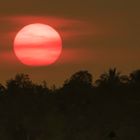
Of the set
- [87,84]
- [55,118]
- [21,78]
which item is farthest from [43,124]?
[21,78]

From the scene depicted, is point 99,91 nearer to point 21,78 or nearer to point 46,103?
point 46,103

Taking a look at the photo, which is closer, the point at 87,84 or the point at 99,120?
the point at 99,120

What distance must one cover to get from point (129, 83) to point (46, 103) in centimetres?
1062

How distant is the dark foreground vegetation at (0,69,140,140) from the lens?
9669 centimetres

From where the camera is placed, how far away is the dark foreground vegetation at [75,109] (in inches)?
3807

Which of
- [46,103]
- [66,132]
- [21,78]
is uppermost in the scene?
[21,78]

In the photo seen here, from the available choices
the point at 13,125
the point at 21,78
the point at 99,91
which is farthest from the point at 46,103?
the point at 21,78

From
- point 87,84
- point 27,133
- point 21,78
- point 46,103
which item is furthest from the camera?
point 21,78

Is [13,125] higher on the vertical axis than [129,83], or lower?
lower

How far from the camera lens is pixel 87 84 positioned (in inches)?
4936

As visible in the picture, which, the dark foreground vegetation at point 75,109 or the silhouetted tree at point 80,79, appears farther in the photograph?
the silhouetted tree at point 80,79

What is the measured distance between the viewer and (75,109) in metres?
110

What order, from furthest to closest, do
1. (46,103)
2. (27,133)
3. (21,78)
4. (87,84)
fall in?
(21,78), (87,84), (46,103), (27,133)

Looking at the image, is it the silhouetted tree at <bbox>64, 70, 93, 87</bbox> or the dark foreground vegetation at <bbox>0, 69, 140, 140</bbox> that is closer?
the dark foreground vegetation at <bbox>0, 69, 140, 140</bbox>
